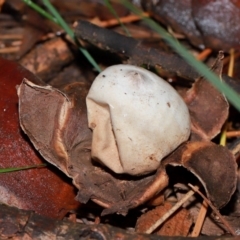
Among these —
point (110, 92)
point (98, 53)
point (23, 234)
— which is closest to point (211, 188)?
point (110, 92)

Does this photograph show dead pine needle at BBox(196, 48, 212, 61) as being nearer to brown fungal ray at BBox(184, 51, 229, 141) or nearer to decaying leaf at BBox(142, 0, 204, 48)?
decaying leaf at BBox(142, 0, 204, 48)

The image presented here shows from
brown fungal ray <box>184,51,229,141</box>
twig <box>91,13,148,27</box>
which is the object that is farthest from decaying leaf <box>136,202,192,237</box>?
twig <box>91,13,148,27</box>

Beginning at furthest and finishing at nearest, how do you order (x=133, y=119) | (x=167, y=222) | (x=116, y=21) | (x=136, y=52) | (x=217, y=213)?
(x=116, y=21)
(x=136, y=52)
(x=167, y=222)
(x=217, y=213)
(x=133, y=119)

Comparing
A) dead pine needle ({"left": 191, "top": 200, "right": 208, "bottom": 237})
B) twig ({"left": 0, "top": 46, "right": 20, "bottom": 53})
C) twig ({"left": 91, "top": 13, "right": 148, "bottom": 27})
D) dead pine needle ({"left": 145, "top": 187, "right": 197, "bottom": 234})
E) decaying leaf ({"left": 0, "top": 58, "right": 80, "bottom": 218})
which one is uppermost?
twig ({"left": 91, "top": 13, "right": 148, "bottom": 27})

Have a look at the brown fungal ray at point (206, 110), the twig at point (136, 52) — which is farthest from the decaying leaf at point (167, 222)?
the twig at point (136, 52)

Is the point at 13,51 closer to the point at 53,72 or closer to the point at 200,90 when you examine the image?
the point at 53,72

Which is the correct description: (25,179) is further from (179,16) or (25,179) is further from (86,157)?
(179,16)

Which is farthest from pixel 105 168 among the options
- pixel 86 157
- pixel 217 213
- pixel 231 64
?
pixel 231 64
